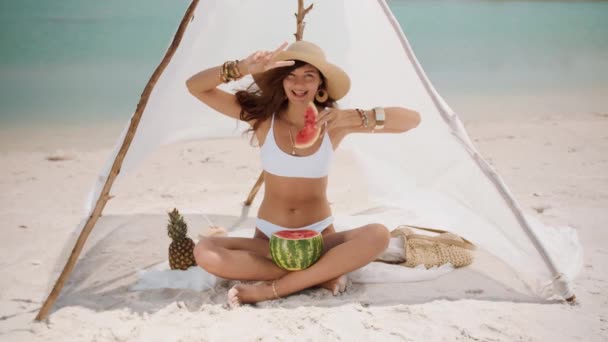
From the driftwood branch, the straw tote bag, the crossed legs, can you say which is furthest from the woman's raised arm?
the straw tote bag

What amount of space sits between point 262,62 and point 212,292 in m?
1.11

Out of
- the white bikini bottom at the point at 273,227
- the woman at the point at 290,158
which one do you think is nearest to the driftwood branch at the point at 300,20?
the woman at the point at 290,158

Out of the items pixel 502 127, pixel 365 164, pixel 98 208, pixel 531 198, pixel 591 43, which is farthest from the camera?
pixel 591 43

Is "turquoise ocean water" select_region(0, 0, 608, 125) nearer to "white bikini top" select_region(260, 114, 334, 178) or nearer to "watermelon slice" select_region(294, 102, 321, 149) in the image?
"white bikini top" select_region(260, 114, 334, 178)

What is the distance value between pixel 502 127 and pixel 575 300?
5.18 m

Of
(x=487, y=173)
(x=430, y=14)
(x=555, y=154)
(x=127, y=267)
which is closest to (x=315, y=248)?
(x=487, y=173)

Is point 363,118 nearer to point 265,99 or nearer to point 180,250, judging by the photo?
point 265,99

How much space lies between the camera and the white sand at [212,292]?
2131 millimetres

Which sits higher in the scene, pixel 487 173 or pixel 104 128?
pixel 487 173

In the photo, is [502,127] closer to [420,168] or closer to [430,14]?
[420,168]

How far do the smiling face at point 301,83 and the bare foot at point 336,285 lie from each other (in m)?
0.87

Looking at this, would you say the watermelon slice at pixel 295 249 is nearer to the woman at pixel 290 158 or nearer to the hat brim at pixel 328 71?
the woman at pixel 290 158

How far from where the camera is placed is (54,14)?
42.1 feet

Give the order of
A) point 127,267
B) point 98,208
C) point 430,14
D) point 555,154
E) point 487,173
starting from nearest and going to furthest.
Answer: point 98,208, point 487,173, point 127,267, point 555,154, point 430,14
